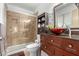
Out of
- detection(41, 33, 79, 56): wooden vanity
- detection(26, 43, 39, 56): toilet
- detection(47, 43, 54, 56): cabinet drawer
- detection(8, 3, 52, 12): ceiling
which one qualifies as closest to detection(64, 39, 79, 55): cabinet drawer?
detection(41, 33, 79, 56): wooden vanity

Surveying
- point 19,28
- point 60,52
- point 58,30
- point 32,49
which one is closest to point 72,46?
point 60,52

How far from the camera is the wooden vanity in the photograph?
104 centimetres

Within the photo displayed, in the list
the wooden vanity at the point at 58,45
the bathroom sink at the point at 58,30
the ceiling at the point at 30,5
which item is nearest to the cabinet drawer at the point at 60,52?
the wooden vanity at the point at 58,45

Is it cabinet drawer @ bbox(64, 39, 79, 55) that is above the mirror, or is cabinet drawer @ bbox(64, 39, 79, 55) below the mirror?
below

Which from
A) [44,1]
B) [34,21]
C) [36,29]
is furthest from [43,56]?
[44,1]

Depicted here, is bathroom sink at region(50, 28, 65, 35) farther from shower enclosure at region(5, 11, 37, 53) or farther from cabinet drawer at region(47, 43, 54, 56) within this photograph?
shower enclosure at region(5, 11, 37, 53)

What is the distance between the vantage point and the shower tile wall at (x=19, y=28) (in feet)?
4.13

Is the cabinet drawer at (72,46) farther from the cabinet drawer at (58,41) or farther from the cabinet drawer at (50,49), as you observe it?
the cabinet drawer at (50,49)

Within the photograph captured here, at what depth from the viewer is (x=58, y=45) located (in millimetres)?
1239

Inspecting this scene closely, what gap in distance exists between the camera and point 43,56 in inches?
51.8

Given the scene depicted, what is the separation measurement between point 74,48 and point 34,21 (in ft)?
2.00

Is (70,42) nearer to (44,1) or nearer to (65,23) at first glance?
(65,23)

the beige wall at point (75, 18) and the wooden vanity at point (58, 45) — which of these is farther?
the beige wall at point (75, 18)

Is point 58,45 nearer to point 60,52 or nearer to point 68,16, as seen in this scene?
point 60,52
